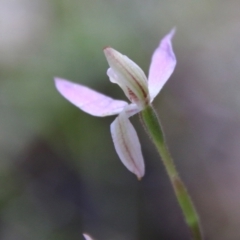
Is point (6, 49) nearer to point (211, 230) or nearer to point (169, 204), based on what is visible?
point (169, 204)

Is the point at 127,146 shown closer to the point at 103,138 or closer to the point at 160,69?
the point at 160,69

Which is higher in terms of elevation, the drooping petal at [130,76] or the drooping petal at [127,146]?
the drooping petal at [130,76]

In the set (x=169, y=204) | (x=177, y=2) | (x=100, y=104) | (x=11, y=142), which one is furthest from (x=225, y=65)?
(x=100, y=104)

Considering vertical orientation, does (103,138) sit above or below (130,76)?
above

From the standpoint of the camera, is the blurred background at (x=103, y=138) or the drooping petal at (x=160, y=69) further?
the blurred background at (x=103, y=138)

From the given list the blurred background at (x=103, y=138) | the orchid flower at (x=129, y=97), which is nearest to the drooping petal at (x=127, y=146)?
the orchid flower at (x=129, y=97)

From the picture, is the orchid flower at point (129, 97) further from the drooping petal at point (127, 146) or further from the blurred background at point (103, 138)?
the blurred background at point (103, 138)

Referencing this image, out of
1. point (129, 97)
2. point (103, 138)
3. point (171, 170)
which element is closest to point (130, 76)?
point (129, 97)
